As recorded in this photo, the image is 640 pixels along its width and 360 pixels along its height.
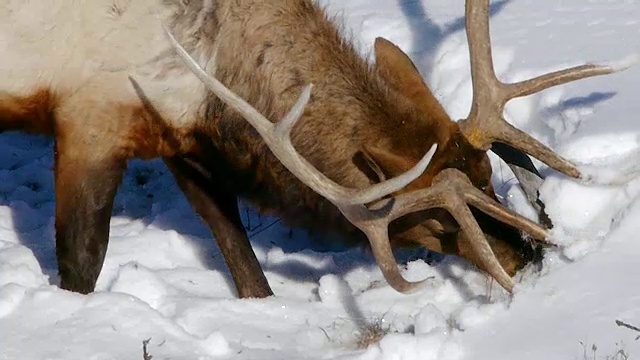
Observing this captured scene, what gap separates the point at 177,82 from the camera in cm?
536

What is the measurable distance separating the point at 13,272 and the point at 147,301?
22.9 inches

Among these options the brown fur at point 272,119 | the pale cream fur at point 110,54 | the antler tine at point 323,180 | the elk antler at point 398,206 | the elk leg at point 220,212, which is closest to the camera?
the antler tine at point 323,180

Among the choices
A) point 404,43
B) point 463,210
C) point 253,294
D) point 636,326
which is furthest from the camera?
point 404,43

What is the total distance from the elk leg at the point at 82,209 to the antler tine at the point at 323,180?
2.20ft

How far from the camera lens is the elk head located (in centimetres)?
482

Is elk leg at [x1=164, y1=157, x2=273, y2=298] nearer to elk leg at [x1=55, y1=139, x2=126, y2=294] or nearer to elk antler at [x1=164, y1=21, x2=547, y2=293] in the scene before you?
elk leg at [x1=55, y1=139, x2=126, y2=294]

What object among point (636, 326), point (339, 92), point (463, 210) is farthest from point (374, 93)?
point (636, 326)

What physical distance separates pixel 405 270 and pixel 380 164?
80cm

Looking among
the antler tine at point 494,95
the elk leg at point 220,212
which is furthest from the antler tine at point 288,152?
the elk leg at point 220,212

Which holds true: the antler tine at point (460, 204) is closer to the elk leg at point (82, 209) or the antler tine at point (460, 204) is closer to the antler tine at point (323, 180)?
the antler tine at point (323, 180)

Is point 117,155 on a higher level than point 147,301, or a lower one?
higher

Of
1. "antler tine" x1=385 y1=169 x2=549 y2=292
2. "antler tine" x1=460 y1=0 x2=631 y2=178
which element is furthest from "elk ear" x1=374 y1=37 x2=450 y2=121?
"antler tine" x1=385 y1=169 x2=549 y2=292

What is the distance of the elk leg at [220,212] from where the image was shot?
5.91m

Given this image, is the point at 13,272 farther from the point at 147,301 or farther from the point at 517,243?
the point at 517,243
